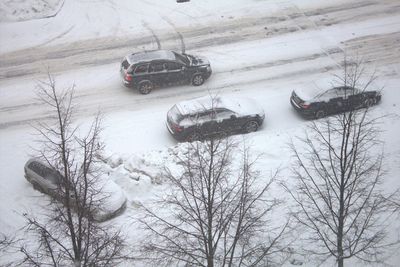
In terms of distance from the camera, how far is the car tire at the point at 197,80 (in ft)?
72.9

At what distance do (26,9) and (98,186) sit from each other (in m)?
16.0

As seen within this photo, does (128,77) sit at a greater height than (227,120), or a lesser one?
greater

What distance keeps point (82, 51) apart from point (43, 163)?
9566 mm

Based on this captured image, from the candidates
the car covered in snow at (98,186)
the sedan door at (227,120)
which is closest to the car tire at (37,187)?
the car covered in snow at (98,186)

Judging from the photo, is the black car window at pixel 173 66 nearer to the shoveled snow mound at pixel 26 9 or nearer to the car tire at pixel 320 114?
the car tire at pixel 320 114

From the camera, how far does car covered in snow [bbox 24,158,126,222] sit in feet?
52.0

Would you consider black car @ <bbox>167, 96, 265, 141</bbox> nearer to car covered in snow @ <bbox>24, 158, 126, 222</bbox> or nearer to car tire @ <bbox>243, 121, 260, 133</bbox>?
car tire @ <bbox>243, 121, 260, 133</bbox>

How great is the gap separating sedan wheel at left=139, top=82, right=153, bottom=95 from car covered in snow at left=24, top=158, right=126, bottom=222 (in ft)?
19.9

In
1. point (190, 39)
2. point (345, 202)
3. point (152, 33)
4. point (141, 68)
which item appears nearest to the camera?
point (345, 202)

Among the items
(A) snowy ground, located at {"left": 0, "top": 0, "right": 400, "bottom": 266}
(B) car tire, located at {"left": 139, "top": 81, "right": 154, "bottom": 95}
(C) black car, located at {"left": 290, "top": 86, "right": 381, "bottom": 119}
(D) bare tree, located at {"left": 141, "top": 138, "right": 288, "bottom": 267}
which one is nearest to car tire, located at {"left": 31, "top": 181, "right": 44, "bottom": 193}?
(A) snowy ground, located at {"left": 0, "top": 0, "right": 400, "bottom": 266}

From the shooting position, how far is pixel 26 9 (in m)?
27.9

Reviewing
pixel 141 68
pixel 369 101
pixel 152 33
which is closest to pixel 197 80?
pixel 141 68

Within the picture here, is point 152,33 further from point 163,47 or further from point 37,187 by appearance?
point 37,187

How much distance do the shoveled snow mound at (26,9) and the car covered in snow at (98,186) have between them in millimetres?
12964
